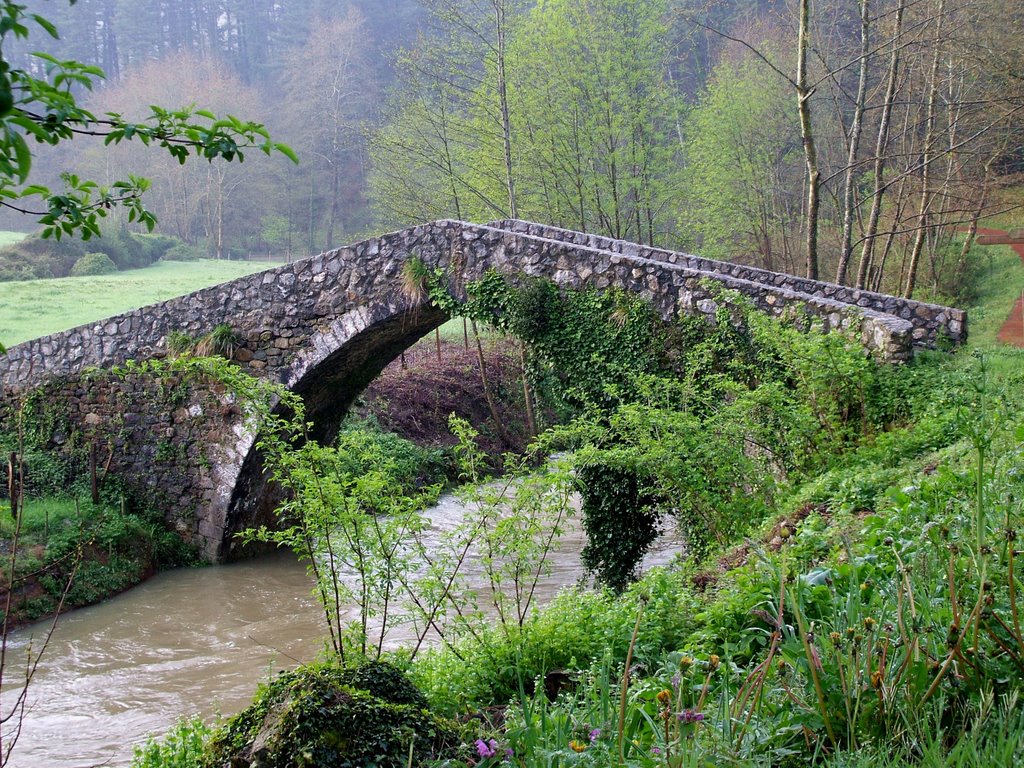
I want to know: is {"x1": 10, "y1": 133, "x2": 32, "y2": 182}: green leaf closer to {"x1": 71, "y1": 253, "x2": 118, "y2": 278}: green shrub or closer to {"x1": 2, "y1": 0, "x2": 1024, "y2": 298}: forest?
{"x1": 2, "y1": 0, "x2": 1024, "y2": 298}: forest

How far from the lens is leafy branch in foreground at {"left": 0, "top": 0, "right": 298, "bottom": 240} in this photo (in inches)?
59.7

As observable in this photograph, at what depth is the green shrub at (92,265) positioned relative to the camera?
28594 mm

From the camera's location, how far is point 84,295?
79.6 ft

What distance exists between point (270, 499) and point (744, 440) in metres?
7.98

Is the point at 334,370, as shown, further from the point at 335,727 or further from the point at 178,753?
the point at 335,727

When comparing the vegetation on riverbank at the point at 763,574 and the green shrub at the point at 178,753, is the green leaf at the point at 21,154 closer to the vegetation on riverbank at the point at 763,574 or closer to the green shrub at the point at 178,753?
the vegetation on riverbank at the point at 763,574

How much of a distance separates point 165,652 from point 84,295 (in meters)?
18.8

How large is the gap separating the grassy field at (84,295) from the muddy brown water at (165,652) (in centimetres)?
992

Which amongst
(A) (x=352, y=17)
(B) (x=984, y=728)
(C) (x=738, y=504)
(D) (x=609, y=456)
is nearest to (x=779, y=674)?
(B) (x=984, y=728)

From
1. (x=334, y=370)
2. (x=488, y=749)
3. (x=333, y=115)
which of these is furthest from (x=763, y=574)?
(x=333, y=115)

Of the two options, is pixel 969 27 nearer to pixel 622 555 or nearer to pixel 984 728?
pixel 622 555

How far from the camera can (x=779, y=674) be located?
2.19 metres

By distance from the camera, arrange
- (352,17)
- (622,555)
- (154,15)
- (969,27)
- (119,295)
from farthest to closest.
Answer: (154,15) < (352,17) < (119,295) < (969,27) < (622,555)

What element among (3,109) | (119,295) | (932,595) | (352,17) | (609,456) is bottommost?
(932,595)
